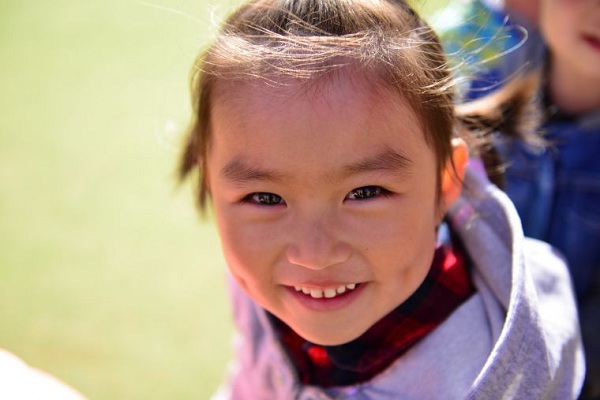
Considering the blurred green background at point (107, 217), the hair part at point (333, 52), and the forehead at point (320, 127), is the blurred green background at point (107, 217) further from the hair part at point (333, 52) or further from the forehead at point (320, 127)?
the forehead at point (320, 127)

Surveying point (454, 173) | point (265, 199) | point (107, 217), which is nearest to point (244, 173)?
point (265, 199)

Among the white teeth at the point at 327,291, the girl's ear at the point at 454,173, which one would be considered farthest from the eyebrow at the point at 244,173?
the girl's ear at the point at 454,173

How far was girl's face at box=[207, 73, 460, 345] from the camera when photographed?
920 millimetres

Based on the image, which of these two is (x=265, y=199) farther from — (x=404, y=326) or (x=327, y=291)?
(x=404, y=326)

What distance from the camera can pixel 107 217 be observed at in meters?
2.17

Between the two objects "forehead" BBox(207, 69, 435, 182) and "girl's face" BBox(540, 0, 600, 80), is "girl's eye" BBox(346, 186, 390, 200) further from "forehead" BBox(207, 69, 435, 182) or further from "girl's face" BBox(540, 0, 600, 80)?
"girl's face" BBox(540, 0, 600, 80)

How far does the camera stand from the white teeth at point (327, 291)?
99cm

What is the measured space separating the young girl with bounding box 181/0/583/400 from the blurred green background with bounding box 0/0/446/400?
0.18m

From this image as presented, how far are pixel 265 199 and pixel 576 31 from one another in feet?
2.48

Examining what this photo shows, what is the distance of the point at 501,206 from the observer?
44.8 inches

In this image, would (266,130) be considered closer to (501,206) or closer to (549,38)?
(501,206)

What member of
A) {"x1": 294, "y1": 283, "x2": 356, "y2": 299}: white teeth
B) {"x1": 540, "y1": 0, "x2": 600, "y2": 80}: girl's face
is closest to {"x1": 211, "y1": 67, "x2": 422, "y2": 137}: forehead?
{"x1": 294, "y1": 283, "x2": 356, "y2": 299}: white teeth

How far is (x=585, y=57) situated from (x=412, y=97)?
0.61m

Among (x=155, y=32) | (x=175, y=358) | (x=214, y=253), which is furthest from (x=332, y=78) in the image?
(x=155, y=32)
